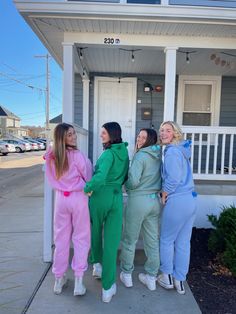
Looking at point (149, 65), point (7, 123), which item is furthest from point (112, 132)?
point (7, 123)

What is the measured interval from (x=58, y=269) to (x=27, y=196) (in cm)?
616

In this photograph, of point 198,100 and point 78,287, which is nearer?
point 78,287

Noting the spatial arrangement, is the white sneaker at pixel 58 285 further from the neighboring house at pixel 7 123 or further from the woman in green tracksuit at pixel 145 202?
the neighboring house at pixel 7 123

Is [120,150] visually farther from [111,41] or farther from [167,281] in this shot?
[111,41]

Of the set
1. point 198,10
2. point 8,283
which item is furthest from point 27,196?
point 198,10

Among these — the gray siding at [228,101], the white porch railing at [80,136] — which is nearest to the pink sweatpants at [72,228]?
the white porch railing at [80,136]

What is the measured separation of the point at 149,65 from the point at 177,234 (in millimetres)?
4359

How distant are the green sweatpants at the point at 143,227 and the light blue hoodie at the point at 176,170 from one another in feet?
0.71

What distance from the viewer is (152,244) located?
317cm

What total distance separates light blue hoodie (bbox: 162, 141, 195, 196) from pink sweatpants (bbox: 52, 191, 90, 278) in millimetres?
843

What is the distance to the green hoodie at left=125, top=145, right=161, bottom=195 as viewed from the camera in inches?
118

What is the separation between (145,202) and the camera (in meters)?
3.06

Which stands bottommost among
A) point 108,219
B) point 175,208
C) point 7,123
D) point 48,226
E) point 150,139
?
point 48,226

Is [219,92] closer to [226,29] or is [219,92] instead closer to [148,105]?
[148,105]
